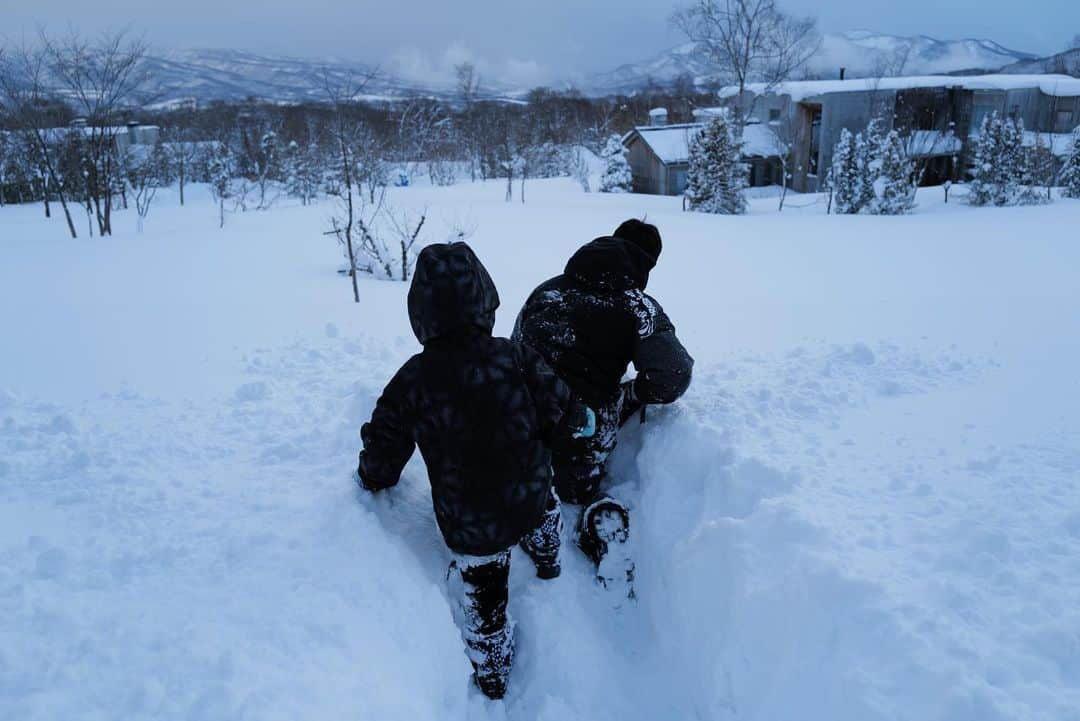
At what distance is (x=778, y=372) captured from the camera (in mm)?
3773

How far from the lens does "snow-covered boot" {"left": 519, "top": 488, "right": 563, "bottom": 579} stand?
2.73 m

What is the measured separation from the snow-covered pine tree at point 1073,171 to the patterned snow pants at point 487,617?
78.2 feet

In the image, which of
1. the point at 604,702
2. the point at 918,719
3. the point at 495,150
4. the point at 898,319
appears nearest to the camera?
the point at 918,719

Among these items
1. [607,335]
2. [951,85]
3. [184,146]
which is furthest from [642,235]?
[184,146]

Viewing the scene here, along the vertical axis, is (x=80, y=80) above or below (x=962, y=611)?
above

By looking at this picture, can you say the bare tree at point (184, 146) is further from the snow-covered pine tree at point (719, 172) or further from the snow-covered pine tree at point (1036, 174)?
the snow-covered pine tree at point (1036, 174)

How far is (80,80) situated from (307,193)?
64.9 feet

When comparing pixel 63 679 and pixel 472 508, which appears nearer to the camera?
pixel 63 679

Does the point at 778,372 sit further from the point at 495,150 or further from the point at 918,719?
the point at 495,150

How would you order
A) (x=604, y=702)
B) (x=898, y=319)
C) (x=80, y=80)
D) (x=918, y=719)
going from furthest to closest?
(x=80, y=80) < (x=898, y=319) < (x=604, y=702) < (x=918, y=719)

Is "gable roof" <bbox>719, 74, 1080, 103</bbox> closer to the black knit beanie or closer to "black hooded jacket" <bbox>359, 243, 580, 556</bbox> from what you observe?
the black knit beanie

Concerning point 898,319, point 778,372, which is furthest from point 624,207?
point 778,372

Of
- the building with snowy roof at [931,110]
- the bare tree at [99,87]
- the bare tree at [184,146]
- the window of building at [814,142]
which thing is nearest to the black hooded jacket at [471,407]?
the bare tree at [99,87]

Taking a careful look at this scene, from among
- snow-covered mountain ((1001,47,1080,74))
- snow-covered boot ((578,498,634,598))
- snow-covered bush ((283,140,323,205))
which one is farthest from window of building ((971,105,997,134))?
snow-covered boot ((578,498,634,598))
